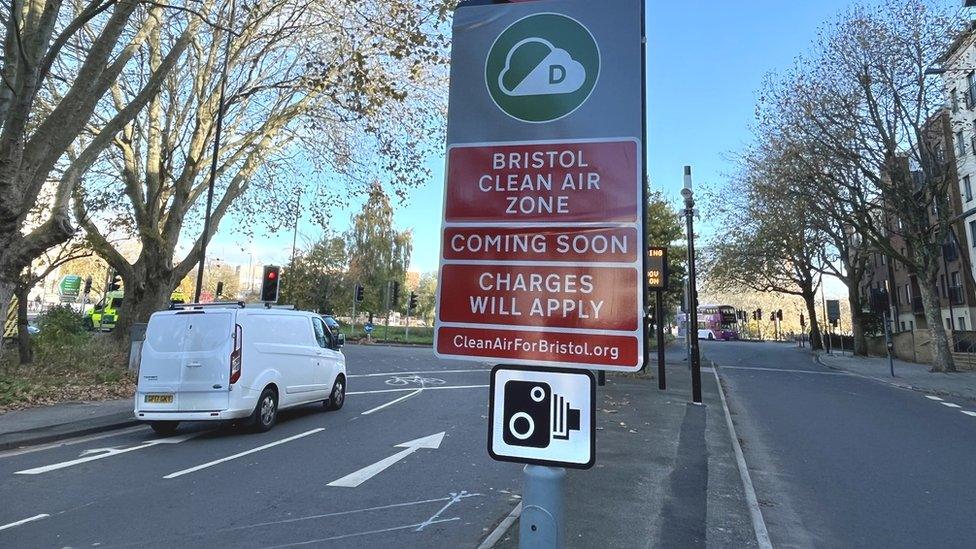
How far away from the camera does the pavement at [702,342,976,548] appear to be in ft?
16.0

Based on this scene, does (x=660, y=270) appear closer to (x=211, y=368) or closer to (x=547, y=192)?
(x=211, y=368)

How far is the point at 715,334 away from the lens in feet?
215

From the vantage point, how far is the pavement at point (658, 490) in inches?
169

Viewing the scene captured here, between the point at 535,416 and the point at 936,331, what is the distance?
88.0ft

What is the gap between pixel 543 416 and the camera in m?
1.70

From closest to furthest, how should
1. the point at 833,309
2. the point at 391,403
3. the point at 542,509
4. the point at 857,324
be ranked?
the point at 542,509 < the point at 391,403 < the point at 833,309 < the point at 857,324

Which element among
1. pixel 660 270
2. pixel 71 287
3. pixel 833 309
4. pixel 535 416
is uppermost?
pixel 71 287

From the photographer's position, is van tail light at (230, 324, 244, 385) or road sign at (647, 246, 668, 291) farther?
road sign at (647, 246, 668, 291)

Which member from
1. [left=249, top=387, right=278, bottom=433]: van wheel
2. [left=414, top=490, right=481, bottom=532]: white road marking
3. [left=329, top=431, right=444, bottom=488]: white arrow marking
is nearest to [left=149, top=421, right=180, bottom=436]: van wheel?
[left=249, top=387, right=278, bottom=433]: van wheel

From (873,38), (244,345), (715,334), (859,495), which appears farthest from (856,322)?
(244,345)

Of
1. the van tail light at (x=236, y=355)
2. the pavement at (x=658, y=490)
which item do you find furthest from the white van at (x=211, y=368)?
the pavement at (x=658, y=490)

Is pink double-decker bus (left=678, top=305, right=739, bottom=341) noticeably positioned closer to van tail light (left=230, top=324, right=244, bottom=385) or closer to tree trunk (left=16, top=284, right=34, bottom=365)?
tree trunk (left=16, top=284, right=34, bottom=365)

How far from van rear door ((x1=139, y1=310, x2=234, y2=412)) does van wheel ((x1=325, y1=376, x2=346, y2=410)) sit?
10.2 feet

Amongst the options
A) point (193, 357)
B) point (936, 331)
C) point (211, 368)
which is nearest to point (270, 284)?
point (193, 357)
